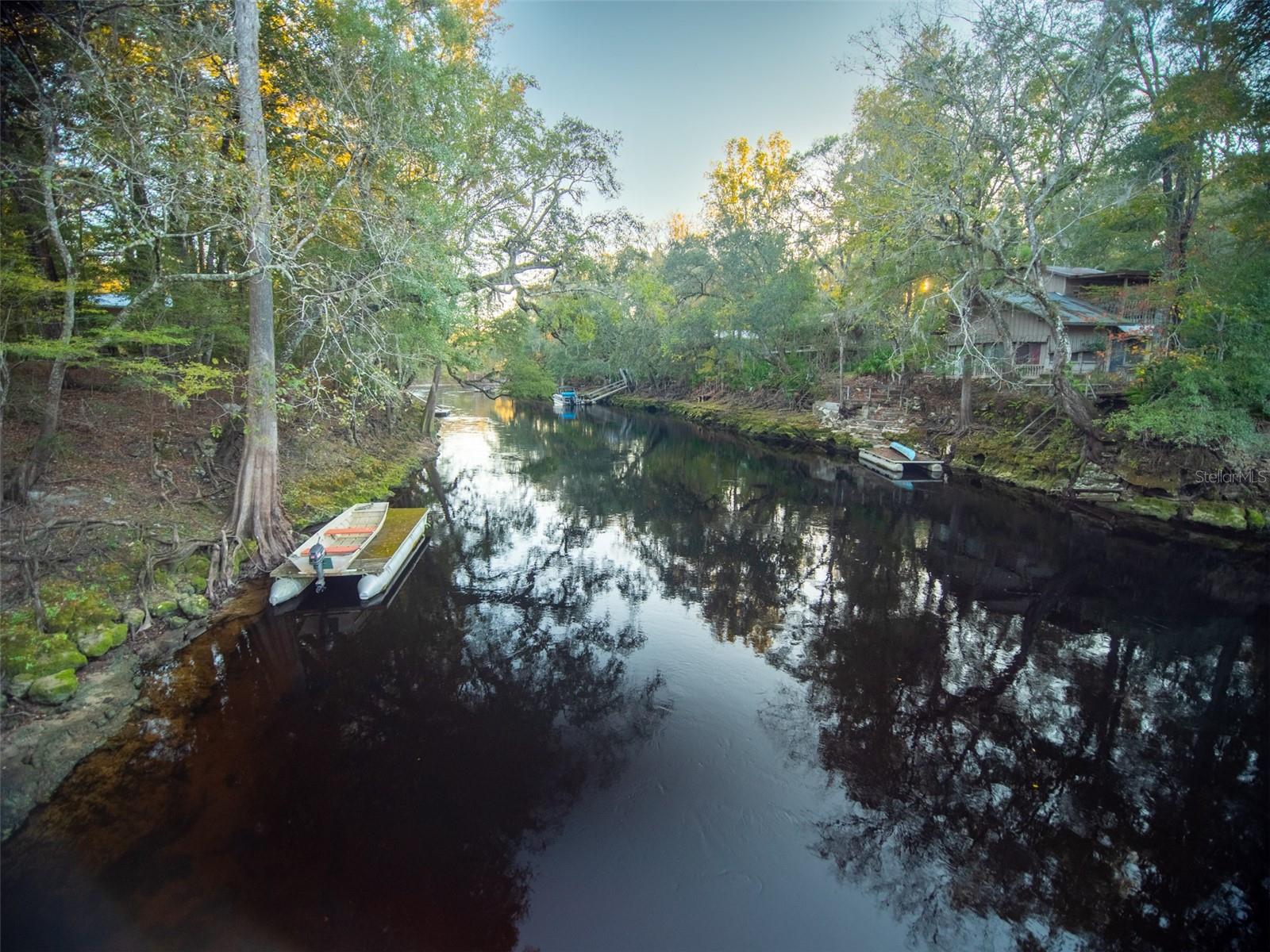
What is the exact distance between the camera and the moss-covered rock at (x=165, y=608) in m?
9.21

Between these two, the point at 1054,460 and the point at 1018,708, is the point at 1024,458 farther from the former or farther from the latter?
the point at 1018,708

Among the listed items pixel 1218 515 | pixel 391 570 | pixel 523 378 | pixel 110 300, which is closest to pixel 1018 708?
pixel 391 570

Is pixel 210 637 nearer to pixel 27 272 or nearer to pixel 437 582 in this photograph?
pixel 437 582

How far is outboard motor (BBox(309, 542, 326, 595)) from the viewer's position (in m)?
10.7

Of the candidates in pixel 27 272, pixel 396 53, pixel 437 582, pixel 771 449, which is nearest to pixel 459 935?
pixel 437 582

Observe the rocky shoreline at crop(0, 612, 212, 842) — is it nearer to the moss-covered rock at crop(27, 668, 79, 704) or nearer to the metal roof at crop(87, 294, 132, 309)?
the moss-covered rock at crop(27, 668, 79, 704)

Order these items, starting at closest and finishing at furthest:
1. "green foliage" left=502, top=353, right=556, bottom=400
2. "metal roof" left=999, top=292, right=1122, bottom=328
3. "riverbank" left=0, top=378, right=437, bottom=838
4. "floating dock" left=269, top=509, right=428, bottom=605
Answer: "riverbank" left=0, top=378, right=437, bottom=838 < "floating dock" left=269, top=509, right=428, bottom=605 < "metal roof" left=999, top=292, right=1122, bottom=328 < "green foliage" left=502, top=353, right=556, bottom=400

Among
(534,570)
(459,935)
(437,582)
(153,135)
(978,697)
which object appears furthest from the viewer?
(534,570)

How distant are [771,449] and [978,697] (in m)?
24.9

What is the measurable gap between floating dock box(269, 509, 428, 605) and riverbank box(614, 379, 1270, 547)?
790 inches

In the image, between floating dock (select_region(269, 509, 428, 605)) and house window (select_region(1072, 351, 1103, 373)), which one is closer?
floating dock (select_region(269, 509, 428, 605))

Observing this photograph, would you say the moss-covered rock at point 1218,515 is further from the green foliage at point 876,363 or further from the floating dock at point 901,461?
the green foliage at point 876,363

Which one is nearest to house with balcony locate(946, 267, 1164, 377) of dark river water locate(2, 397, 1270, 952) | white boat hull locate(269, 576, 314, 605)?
dark river water locate(2, 397, 1270, 952)

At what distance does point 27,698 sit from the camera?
6.93m
